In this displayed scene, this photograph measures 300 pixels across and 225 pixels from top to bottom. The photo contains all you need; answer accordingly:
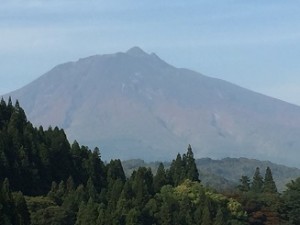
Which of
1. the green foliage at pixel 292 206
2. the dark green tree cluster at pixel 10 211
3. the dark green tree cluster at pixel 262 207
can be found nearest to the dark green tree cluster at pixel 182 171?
the dark green tree cluster at pixel 262 207

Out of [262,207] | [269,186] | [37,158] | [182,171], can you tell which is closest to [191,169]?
[182,171]

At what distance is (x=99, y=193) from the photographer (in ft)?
218

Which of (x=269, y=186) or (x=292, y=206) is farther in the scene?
(x=269, y=186)

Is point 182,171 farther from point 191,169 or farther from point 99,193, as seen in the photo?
point 99,193

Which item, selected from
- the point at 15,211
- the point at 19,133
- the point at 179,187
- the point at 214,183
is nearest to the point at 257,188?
the point at 179,187

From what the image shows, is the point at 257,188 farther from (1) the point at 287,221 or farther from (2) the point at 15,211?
(2) the point at 15,211

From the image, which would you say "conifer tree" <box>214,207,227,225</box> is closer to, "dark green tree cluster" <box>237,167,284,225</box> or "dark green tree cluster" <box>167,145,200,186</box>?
"dark green tree cluster" <box>237,167,284,225</box>

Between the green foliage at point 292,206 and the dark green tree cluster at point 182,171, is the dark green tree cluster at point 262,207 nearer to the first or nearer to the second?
the green foliage at point 292,206

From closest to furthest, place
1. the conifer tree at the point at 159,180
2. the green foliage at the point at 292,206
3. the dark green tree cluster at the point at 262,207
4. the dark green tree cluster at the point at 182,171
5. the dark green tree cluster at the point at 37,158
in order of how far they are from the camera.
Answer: the dark green tree cluster at the point at 37,158
the dark green tree cluster at the point at 262,207
the conifer tree at the point at 159,180
the green foliage at the point at 292,206
the dark green tree cluster at the point at 182,171

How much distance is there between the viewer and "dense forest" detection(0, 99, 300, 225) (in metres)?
53.6

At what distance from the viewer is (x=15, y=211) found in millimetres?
43469

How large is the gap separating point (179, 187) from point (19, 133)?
15.1 metres

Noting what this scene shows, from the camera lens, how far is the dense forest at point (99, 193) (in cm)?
5362

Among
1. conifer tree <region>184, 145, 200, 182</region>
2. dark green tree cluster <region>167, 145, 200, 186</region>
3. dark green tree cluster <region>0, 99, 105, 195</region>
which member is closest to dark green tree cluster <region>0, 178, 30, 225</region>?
dark green tree cluster <region>0, 99, 105, 195</region>
